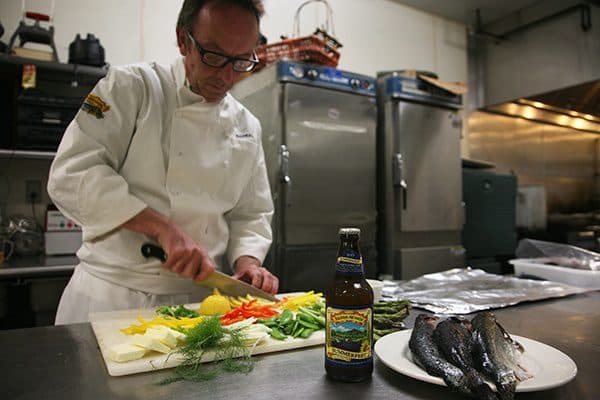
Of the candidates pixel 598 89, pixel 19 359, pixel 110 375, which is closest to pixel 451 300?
pixel 110 375

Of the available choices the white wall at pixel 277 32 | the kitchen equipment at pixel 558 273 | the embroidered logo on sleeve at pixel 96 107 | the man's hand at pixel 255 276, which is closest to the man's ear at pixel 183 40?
the embroidered logo on sleeve at pixel 96 107

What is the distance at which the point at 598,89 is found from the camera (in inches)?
163

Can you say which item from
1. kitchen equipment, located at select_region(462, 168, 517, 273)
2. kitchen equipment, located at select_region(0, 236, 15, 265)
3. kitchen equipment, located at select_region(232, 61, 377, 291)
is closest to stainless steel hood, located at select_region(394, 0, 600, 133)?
kitchen equipment, located at select_region(462, 168, 517, 273)

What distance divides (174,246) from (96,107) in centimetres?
50

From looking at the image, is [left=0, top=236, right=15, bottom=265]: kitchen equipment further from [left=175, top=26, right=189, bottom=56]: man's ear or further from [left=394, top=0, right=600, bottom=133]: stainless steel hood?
[left=394, top=0, right=600, bottom=133]: stainless steel hood

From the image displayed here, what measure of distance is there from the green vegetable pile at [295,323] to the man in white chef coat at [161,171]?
307mm

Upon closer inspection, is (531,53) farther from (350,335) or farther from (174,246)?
(350,335)

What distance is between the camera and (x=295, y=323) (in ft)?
3.22

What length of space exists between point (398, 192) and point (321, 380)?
7.92 feet

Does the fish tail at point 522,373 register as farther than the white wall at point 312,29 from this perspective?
No

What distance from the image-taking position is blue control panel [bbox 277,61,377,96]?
257 cm

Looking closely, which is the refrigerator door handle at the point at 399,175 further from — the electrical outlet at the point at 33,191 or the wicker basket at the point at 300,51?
the electrical outlet at the point at 33,191

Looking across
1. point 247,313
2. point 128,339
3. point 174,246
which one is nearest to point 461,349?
point 247,313

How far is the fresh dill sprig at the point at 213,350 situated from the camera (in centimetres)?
77
